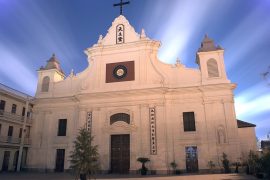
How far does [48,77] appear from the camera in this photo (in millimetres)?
29906

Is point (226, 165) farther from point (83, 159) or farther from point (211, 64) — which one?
point (83, 159)

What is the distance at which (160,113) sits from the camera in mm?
24547

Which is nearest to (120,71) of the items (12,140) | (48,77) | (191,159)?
(48,77)

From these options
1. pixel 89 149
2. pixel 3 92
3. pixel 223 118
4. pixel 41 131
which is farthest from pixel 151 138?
pixel 3 92

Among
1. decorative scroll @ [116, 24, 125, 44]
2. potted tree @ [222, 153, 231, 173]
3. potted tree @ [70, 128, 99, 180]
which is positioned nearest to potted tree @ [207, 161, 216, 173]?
potted tree @ [222, 153, 231, 173]

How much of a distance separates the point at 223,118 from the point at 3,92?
23.0 metres

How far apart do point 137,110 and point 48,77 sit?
40.5ft

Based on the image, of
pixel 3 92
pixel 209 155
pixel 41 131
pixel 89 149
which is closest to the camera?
pixel 89 149

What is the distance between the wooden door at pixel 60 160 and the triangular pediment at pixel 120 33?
13288 mm

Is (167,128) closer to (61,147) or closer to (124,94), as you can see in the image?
(124,94)

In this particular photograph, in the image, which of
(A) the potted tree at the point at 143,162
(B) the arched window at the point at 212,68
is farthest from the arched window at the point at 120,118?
(B) the arched window at the point at 212,68

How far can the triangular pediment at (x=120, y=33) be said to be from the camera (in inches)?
1117

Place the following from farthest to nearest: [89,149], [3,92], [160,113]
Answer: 1. [3,92]
2. [160,113]
3. [89,149]

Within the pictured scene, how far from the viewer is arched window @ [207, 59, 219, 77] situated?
25380 millimetres
